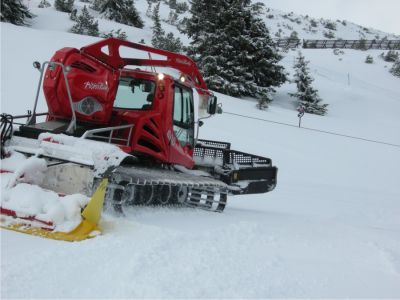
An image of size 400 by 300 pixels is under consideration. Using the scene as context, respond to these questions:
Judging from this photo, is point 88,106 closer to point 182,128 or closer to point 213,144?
point 182,128

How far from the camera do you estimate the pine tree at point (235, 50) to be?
22.0 m

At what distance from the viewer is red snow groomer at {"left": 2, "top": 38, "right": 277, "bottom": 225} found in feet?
16.8

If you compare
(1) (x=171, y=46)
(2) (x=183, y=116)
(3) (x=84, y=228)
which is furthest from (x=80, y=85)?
(1) (x=171, y=46)

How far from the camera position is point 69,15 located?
30.4 meters

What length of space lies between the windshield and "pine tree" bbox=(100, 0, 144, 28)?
2667 centimetres

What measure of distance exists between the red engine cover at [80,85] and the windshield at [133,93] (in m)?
0.64

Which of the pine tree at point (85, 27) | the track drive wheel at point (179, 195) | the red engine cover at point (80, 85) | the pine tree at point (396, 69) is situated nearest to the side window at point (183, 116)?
the track drive wheel at point (179, 195)

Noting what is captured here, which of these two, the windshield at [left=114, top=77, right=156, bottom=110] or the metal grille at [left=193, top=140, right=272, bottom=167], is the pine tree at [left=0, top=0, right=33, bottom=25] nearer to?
the metal grille at [left=193, top=140, right=272, bottom=167]

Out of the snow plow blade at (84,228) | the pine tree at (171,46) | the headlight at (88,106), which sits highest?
the pine tree at (171,46)

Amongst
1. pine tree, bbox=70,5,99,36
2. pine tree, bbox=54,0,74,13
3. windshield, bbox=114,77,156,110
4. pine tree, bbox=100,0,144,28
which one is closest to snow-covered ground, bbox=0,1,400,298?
windshield, bbox=114,77,156,110

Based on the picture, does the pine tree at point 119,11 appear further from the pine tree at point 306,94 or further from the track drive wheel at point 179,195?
the track drive wheel at point 179,195

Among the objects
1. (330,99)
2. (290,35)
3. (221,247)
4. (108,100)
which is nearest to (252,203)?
(108,100)

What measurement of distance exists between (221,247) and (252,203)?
5.32 metres

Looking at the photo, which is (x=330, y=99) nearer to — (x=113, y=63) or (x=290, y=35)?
(x=113, y=63)
